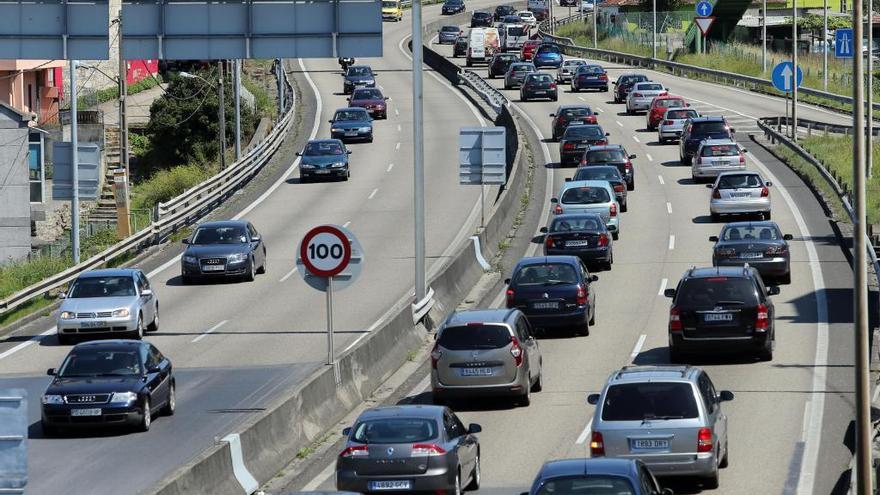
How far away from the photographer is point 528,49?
10494 centimetres

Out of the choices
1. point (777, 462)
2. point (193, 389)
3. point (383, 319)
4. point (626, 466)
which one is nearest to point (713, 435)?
point (777, 462)

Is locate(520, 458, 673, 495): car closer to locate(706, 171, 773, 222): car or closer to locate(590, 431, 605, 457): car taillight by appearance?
locate(590, 431, 605, 457): car taillight

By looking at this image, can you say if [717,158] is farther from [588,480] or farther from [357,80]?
[588,480]

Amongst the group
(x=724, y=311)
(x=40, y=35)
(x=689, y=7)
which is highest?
(x=689, y=7)

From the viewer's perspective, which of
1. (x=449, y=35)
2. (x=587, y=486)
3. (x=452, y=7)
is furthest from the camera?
(x=452, y=7)

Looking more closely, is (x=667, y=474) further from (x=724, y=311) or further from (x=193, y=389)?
(x=193, y=389)

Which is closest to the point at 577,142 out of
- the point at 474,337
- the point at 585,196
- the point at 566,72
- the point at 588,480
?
the point at 585,196

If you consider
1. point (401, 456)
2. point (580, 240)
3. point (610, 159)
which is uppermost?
point (610, 159)

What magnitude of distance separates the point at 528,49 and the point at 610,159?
178 feet

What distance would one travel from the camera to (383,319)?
3444 centimetres

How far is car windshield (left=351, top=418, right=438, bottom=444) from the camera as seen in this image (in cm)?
1886

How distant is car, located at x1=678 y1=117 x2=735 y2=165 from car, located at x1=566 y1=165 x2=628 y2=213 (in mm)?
8716

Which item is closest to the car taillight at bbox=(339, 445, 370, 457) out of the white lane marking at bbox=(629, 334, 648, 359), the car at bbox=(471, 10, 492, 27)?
the white lane marking at bbox=(629, 334, 648, 359)

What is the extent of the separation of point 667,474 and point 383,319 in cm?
1561
